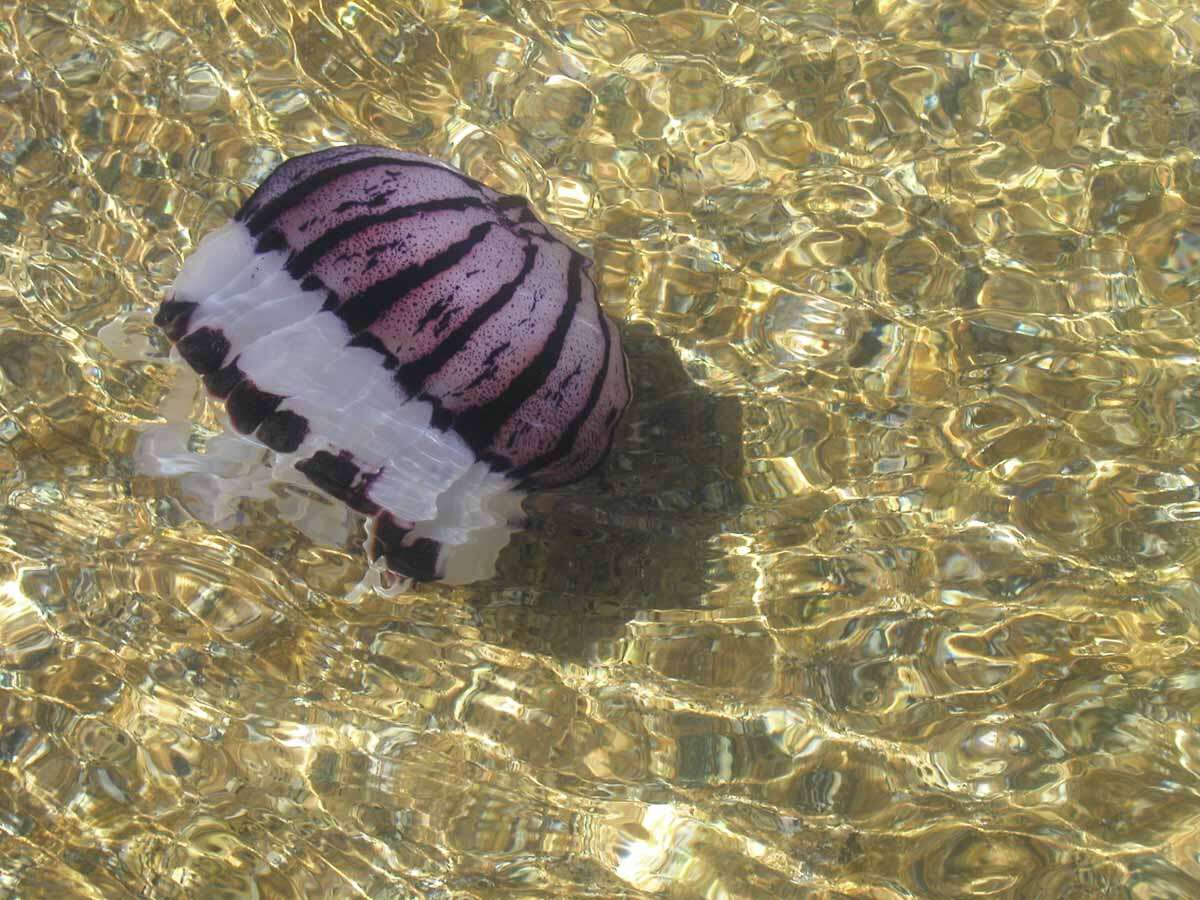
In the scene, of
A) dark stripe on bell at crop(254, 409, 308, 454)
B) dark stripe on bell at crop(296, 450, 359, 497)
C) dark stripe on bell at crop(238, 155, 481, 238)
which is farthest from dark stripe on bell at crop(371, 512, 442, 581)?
dark stripe on bell at crop(238, 155, 481, 238)

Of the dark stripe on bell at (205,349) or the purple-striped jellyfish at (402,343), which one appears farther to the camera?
the dark stripe on bell at (205,349)

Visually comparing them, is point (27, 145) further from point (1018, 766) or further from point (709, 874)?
point (1018, 766)

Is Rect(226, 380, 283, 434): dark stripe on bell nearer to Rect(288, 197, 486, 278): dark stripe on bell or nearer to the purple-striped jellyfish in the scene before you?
the purple-striped jellyfish

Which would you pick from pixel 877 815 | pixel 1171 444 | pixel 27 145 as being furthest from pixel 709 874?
pixel 27 145

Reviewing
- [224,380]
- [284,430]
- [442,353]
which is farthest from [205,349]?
[442,353]

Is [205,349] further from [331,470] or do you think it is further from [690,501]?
[690,501]

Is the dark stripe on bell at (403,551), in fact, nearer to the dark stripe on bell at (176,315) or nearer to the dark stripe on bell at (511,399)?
the dark stripe on bell at (511,399)

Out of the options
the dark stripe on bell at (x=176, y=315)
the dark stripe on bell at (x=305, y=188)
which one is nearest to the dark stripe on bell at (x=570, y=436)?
the dark stripe on bell at (x=305, y=188)
